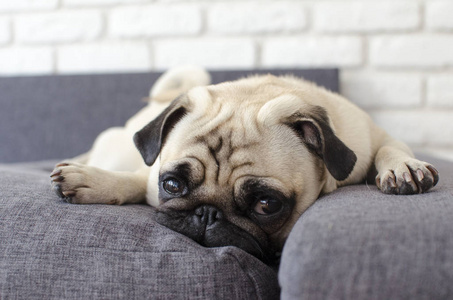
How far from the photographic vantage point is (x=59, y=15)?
3.53 meters

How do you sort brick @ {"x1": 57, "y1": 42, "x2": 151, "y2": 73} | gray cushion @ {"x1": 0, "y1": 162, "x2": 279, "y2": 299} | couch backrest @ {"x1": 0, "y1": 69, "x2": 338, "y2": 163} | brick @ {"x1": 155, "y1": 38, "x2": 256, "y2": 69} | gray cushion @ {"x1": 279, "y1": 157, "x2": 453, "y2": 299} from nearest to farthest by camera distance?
gray cushion @ {"x1": 279, "y1": 157, "x2": 453, "y2": 299} < gray cushion @ {"x1": 0, "y1": 162, "x2": 279, "y2": 299} < couch backrest @ {"x1": 0, "y1": 69, "x2": 338, "y2": 163} < brick @ {"x1": 155, "y1": 38, "x2": 256, "y2": 69} < brick @ {"x1": 57, "y1": 42, "x2": 151, "y2": 73}

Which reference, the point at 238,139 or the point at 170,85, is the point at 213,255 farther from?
the point at 170,85

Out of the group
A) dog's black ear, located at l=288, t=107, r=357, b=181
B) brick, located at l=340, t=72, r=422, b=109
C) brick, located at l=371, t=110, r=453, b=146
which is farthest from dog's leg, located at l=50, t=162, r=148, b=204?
brick, located at l=371, t=110, r=453, b=146

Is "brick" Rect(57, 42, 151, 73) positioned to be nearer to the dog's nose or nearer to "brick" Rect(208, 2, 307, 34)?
"brick" Rect(208, 2, 307, 34)

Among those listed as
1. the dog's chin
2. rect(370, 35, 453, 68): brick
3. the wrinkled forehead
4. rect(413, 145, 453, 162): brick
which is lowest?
rect(413, 145, 453, 162): brick

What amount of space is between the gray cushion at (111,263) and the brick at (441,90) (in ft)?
7.67

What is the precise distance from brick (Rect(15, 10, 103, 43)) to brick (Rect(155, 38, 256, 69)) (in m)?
0.55

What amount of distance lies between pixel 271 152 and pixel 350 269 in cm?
64

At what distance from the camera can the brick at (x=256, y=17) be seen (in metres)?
3.20

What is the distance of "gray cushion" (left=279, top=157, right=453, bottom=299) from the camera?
1017mm

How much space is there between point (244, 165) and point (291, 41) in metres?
1.92

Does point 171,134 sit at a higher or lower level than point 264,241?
higher

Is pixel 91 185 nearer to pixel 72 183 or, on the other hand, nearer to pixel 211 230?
pixel 72 183

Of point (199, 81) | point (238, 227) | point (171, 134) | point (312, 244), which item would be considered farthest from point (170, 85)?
point (312, 244)
